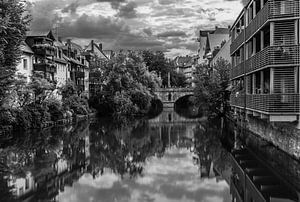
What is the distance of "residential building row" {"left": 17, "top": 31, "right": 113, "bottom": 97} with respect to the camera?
170 ft

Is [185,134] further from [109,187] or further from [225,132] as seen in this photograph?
[109,187]

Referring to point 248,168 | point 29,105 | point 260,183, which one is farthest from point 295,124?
point 29,105

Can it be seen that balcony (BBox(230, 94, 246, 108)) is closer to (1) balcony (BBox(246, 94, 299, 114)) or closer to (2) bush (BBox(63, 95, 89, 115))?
(1) balcony (BBox(246, 94, 299, 114))

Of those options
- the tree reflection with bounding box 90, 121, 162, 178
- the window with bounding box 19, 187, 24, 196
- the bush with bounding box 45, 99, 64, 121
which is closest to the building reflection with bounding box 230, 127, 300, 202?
the tree reflection with bounding box 90, 121, 162, 178

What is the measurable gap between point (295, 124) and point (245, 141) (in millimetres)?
11264

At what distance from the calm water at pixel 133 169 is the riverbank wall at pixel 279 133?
0.74 meters

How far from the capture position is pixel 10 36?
2619 cm

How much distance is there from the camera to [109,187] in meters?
18.9

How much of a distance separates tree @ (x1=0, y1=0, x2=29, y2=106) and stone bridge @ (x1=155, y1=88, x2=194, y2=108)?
7183cm

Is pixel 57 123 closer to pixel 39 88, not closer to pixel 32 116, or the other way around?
pixel 39 88

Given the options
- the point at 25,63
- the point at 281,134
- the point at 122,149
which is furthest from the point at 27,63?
the point at 281,134

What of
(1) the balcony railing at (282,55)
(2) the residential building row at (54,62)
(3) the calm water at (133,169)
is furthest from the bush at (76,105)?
(1) the balcony railing at (282,55)

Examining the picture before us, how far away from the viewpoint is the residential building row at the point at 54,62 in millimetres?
51719

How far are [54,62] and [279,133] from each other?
4026 cm
